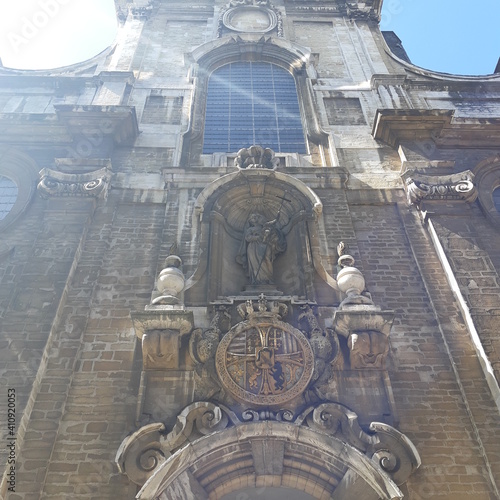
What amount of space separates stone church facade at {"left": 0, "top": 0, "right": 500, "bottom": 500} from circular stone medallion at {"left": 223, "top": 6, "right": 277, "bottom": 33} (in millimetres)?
3247

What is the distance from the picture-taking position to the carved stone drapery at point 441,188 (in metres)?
9.50

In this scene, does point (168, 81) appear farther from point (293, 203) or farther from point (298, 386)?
point (298, 386)

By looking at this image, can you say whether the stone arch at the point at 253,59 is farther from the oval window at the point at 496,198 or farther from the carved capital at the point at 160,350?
the carved capital at the point at 160,350

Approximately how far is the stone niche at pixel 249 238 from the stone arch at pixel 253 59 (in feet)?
8.61

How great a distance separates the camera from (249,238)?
8.73 meters

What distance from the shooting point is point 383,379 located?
6.80 meters

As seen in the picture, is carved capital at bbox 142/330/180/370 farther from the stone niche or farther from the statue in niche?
the statue in niche

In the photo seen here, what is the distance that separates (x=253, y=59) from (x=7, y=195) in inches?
340

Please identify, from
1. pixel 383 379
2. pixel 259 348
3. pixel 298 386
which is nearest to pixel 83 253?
pixel 259 348

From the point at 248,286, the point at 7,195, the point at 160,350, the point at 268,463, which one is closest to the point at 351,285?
the point at 248,286

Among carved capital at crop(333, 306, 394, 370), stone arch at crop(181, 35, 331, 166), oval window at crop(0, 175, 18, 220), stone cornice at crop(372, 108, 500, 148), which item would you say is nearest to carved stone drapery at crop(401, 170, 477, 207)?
stone cornice at crop(372, 108, 500, 148)

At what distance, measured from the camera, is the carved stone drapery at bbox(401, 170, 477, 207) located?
31.2 ft

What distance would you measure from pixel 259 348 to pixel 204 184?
14.7 feet

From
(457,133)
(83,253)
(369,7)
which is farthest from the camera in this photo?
(369,7)
